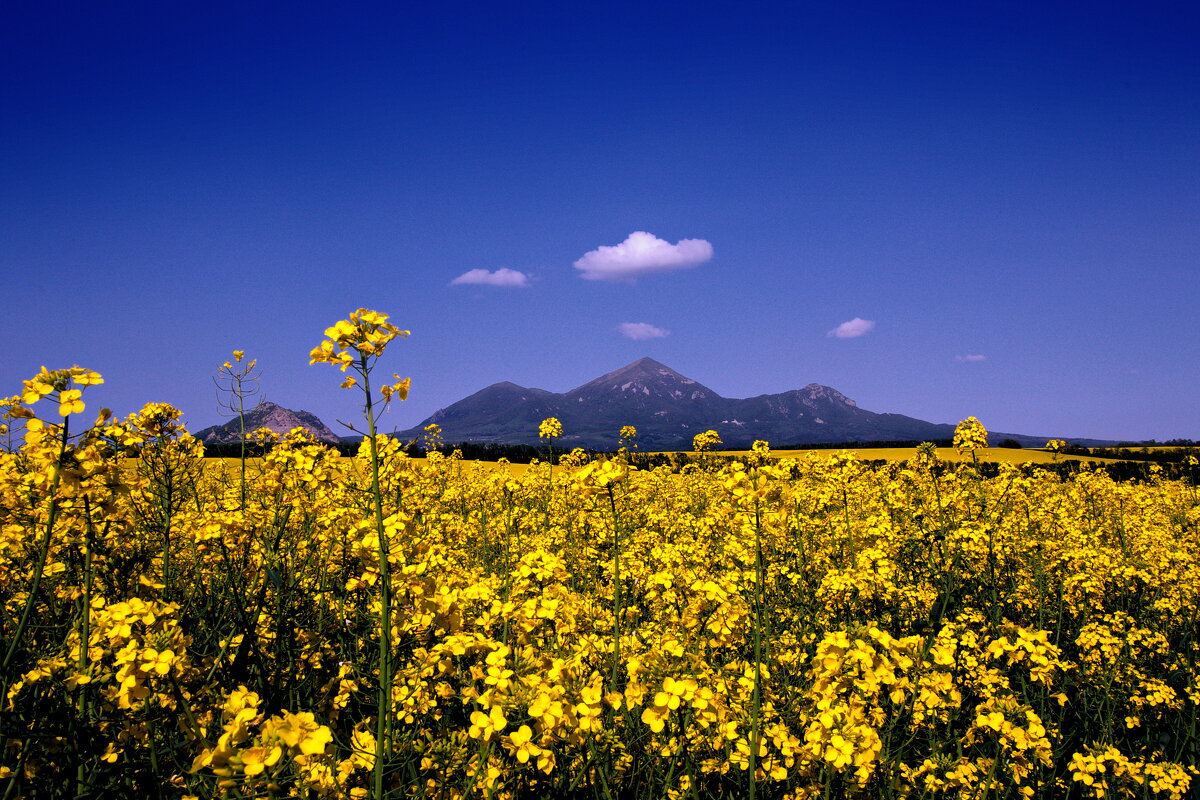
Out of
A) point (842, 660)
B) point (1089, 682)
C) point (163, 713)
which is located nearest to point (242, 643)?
point (163, 713)

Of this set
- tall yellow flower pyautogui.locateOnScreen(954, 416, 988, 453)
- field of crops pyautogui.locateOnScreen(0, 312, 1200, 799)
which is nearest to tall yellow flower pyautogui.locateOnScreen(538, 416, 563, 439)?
field of crops pyautogui.locateOnScreen(0, 312, 1200, 799)

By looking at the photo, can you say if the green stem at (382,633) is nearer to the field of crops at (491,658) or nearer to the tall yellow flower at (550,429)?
the field of crops at (491,658)

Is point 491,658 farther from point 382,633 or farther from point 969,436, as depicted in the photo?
point 969,436

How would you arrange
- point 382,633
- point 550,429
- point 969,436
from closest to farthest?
1. point 382,633
2. point 969,436
3. point 550,429

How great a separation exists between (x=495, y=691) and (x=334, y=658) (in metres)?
2.28

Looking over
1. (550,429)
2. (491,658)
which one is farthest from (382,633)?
(550,429)

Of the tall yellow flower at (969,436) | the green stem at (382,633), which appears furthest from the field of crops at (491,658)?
the tall yellow flower at (969,436)

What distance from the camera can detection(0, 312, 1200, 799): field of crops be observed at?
2.32 metres

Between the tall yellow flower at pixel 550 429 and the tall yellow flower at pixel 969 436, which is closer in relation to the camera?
the tall yellow flower at pixel 969 436

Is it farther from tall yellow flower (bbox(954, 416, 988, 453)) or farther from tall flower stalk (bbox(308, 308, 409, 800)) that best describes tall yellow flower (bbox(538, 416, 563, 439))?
tall flower stalk (bbox(308, 308, 409, 800))

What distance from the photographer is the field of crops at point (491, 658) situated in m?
2.32

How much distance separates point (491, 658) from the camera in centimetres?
235

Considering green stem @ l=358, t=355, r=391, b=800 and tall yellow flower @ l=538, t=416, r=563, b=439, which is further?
tall yellow flower @ l=538, t=416, r=563, b=439

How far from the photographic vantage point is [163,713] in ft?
9.20
